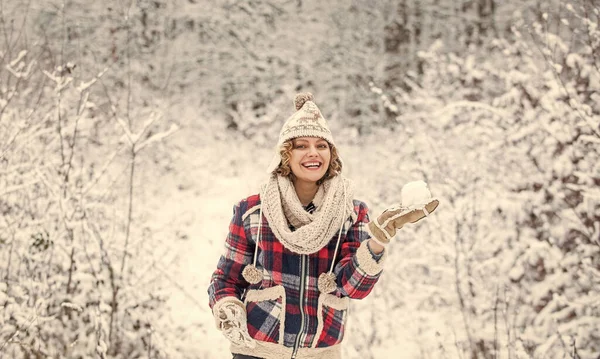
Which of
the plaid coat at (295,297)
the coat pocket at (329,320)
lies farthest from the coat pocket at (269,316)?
the coat pocket at (329,320)

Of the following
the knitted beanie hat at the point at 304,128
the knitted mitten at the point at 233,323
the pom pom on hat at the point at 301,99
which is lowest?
the knitted mitten at the point at 233,323

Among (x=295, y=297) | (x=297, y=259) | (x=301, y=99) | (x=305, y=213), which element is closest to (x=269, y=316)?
(x=295, y=297)

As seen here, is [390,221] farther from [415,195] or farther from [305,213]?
[305,213]

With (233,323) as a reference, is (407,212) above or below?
above

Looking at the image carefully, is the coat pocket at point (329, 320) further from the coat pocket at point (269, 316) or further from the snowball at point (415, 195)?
the snowball at point (415, 195)

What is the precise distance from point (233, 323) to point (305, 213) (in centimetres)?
43

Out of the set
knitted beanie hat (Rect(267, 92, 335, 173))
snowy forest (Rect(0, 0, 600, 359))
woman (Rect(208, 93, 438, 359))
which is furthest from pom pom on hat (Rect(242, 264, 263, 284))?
snowy forest (Rect(0, 0, 600, 359))

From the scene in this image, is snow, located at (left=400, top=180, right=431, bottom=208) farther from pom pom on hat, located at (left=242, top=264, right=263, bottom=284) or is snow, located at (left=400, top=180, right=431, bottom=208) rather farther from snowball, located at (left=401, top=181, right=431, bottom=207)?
pom pom on hat, located at (left=242, top=264, right=263, bottom=284)

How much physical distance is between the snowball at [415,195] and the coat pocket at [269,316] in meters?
0.52

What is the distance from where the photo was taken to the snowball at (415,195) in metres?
1.48

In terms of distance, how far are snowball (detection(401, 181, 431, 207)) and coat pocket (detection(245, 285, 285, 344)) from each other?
516 millimetres

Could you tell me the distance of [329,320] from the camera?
174cm

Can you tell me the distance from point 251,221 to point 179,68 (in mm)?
12338

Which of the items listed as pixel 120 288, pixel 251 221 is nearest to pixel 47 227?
pixel 120 288
